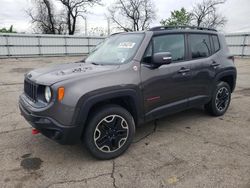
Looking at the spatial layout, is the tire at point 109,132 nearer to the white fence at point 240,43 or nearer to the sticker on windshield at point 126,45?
the sticker on windshield at point 126,45

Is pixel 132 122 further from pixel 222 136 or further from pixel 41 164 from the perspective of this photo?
pixel 222 136

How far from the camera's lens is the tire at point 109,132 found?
290 centimetres

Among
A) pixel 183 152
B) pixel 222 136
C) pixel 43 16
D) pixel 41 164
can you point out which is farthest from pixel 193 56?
pixel 43 16

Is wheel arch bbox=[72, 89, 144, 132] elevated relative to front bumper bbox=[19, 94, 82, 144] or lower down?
elevated

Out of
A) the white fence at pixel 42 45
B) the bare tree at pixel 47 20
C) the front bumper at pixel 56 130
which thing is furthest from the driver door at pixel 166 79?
the bare tree at pixel 47 20

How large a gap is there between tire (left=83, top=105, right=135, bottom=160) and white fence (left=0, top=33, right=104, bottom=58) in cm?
1762

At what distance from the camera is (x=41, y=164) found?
3.03m

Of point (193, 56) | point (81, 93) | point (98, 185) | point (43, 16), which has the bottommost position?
point (98, 185)

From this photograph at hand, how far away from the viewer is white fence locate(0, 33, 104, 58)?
17.7 m

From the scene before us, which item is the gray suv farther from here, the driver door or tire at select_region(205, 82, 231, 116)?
tire at select_region(205, 82, 231, 116)

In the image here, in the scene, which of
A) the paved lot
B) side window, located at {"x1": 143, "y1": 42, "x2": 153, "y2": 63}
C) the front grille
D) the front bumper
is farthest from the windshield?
the paved lot

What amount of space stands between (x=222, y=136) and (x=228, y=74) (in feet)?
5.17

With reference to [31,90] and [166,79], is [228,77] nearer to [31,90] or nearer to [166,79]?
[166,79]

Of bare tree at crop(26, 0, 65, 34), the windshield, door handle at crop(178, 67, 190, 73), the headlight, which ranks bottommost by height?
the headlight
